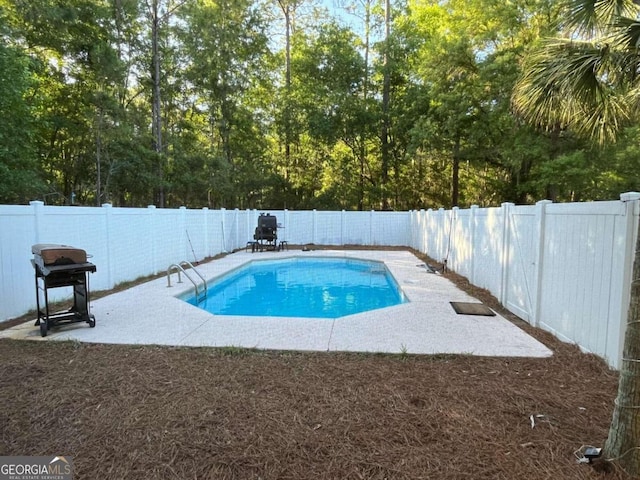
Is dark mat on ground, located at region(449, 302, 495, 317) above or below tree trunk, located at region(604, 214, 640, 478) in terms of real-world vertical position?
below

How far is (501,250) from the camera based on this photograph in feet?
18.8

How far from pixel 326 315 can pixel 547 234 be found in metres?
3.72

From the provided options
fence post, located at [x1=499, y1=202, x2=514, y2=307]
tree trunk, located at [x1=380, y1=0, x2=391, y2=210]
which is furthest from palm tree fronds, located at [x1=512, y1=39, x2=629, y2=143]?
tree trunk, located at [x1=380, y1=0, x2=391, y2=210]

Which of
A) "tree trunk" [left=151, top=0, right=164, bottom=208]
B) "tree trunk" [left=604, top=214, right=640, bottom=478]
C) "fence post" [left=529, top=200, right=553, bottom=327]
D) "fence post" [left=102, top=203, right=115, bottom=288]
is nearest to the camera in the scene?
"tree trunk" [left=604, top=214, right=640, bottom=478]

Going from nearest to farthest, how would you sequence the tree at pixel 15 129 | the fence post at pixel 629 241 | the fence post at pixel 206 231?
the fence post at pixel 629 241
the tree at pixel 15 129
the fence post at pixel 206 231

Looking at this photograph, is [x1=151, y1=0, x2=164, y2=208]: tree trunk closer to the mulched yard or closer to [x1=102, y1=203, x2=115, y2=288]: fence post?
[x1=102, y1=203, x2=115, y2=288]: fence post

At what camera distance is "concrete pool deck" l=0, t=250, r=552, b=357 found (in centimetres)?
384

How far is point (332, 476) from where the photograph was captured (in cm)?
193

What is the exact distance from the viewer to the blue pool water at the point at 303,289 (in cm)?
705

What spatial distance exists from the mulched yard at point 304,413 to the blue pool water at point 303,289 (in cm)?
340

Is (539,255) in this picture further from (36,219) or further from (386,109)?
(386,109)

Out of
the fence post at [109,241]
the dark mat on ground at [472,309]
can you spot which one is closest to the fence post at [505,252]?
the dark mat on ground at [472,309]

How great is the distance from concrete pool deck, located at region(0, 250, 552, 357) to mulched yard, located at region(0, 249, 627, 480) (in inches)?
10.9

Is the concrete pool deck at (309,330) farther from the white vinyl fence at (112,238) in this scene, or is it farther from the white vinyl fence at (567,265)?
the white vinyl fence at (112,238)
